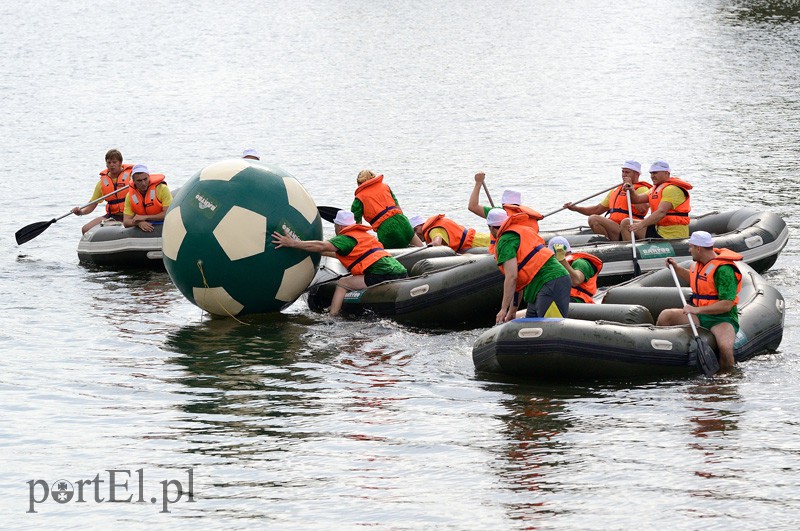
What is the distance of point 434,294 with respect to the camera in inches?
567

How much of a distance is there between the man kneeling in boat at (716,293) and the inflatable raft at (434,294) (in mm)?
2544

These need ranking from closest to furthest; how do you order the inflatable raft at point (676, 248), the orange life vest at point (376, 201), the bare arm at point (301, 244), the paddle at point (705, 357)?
1. the paddle at point (705, 357)
2. the bare arm at point (301, 244)
3. the inflatable raft at point (676, 248)
4. the orange life vest at point (376, 201)

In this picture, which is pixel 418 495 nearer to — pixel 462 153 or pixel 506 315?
pixel 506 315

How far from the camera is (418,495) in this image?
956cm

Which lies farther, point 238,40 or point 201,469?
point 238,40

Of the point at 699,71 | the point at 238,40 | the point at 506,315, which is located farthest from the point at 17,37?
the point at 506,315

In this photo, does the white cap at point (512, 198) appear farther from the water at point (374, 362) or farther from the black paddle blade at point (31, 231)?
the black paddle blade at point (31, 231)

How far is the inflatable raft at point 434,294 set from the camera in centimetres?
1423

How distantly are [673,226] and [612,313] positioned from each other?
14.9ft

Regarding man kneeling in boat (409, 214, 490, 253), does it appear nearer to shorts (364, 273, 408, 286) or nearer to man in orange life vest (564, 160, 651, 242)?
shorts (364, 273, 408, 286)

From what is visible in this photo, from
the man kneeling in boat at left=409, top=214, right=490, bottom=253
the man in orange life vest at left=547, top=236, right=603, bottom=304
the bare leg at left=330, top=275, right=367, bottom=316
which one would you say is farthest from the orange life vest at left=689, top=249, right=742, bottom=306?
the man kneeling in boat at left=409, top=214, right=490, bottom=253

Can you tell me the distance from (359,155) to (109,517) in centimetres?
2173

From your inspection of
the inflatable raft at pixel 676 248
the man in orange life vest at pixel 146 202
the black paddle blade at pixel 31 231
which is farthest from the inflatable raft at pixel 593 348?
the black paddle blade at pixel 31 231

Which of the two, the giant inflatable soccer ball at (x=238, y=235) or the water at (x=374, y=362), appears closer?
the water at (x=374, y=362)
